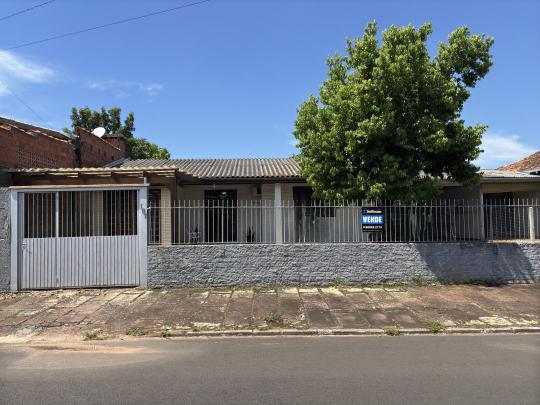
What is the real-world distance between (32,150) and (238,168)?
21.5 feet

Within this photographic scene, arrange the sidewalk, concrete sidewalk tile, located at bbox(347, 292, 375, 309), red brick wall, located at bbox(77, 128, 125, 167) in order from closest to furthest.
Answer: the sidewalk → concrete sidewalk tile, located at bbox(347, 292, 375, 309) → red brick wall, located at bbox(77, 128, 125, 167)

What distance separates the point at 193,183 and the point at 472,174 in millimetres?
8376

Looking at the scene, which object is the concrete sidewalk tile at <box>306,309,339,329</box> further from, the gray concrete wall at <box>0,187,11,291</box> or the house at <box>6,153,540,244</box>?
the gray concrete wall at <box>0,187,11,291</box>

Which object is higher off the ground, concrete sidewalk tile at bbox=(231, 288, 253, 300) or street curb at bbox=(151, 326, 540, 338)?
concrete sidewalk tile at bbox=(231, 288, 253, 300)

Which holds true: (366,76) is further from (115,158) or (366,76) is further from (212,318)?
(115,158)

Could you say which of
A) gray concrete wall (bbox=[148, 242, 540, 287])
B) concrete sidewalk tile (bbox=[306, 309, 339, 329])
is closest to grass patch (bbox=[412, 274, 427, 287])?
gray concrete wall (bbox=[148, 242, 540, 287])

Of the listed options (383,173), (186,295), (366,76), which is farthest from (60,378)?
(366,76)

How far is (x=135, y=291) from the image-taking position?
9.92 meters

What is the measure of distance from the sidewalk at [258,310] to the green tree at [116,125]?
2279 cm

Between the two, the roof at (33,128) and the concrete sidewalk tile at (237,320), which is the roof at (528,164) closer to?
the concrete sidewalk tile at (237,320)

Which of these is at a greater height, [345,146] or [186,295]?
[345,146]

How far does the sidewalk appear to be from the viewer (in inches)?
279

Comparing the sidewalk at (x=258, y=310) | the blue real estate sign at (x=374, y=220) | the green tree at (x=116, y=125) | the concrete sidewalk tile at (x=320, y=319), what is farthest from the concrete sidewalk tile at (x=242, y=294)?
the green tree at (x=116, y=125)

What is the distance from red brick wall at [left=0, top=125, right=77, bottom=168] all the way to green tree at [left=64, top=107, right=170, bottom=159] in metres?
16.5
